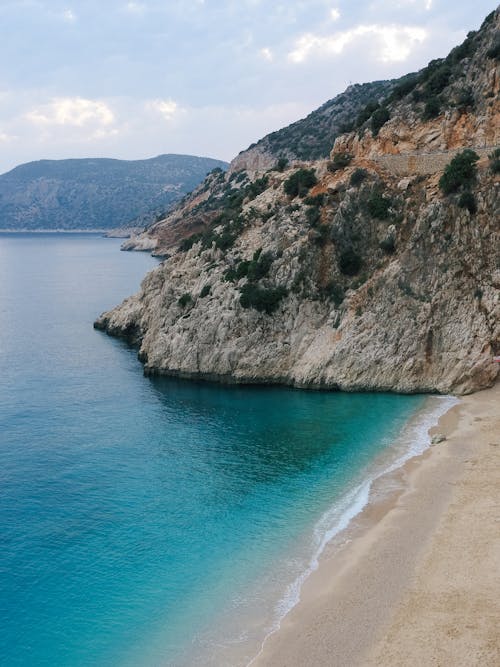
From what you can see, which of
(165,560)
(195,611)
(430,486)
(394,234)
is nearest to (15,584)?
(165,560)

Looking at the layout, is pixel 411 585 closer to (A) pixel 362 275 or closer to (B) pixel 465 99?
(A) pixel 362 275

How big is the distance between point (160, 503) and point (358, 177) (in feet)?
110

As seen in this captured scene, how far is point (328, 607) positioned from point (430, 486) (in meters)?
10.6

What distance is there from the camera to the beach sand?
18.6 m

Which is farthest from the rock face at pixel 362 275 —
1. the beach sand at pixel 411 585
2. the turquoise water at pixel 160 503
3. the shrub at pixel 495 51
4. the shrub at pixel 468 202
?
the beach sand at pixel 411 585

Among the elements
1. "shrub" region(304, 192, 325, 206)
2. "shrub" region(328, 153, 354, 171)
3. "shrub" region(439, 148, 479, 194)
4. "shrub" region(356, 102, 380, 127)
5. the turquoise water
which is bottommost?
the turquoise water

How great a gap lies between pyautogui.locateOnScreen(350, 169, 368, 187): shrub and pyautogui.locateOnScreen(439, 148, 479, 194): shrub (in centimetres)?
714

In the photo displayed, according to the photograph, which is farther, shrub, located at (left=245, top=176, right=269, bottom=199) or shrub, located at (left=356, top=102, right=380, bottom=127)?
shrub, located at (left=245, top=176, right=269, bottom=199)

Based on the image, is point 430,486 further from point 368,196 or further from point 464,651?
point 368,196

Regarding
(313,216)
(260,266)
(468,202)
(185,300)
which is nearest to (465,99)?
(468,202)

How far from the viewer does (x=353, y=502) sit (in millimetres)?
29078

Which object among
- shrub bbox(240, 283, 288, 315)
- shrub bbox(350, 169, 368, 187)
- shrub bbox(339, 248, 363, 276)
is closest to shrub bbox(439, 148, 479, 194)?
shrub bbox(350, 169, 368, 187)

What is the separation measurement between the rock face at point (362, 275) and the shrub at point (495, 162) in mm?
243

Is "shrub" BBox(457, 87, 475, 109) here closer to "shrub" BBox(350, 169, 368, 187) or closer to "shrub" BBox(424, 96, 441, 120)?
"shrub" BBox(424, 96, 441, 120)
